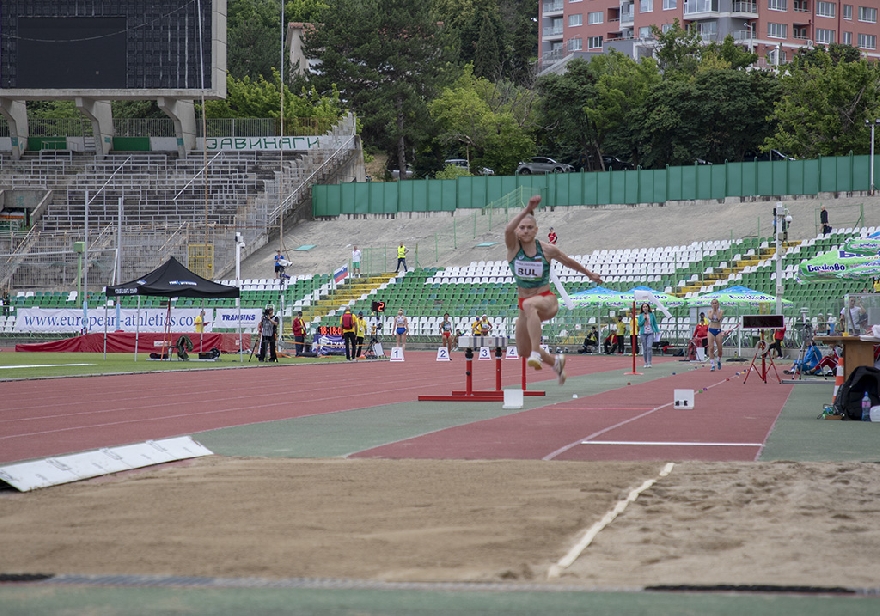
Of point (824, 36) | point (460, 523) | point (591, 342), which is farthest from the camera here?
point (824, 36)

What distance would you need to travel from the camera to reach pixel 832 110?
208 feet

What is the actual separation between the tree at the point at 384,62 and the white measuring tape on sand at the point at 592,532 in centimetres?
7046

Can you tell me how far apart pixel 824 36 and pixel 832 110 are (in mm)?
39825

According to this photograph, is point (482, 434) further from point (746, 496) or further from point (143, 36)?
point (143, 36)

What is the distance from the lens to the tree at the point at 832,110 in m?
62.8

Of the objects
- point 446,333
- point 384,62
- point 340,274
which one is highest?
point 384,62

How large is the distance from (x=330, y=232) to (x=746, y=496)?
52671mm

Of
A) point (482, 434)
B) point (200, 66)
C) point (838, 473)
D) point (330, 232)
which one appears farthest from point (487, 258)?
point (838, 473)

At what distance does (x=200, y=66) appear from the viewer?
168 feet

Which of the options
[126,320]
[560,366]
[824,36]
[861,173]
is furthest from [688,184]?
[824,36]

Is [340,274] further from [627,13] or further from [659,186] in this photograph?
[627,13]

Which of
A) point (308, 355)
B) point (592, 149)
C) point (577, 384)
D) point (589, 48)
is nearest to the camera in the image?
point (577, 384)

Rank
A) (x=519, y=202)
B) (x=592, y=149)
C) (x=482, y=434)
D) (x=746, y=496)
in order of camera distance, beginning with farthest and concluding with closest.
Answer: (x=592, y=149) → (x=519, y=202) → (x=482, y=434) → (x=746, y=496)

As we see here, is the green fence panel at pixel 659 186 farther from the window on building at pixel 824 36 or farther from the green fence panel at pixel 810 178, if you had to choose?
the window on building at pixel 824 36
